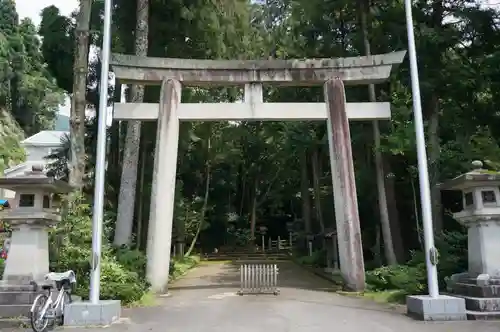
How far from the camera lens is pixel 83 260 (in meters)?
10.5

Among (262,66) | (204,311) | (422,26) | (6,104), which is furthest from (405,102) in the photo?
(6,104)

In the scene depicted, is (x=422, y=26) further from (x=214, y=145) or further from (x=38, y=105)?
(x=38, y=105)

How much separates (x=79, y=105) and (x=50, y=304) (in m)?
5.84

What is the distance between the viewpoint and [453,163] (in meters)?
13.7

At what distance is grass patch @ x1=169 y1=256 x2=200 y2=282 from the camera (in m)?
17.6

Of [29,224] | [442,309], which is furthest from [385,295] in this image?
[29,224]

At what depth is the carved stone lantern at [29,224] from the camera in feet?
28.4

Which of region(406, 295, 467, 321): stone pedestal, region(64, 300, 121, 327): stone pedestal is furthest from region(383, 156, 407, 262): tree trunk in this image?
region(64, 300, 121, 327): stone pedestal

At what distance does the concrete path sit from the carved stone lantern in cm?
187

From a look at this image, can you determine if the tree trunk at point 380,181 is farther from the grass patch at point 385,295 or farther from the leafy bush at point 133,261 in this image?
the leafy bush at point 133,261

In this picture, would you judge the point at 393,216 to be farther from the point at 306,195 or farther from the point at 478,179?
the point at 306,195

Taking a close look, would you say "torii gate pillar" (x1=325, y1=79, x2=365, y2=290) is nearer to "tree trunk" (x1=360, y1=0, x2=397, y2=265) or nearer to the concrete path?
the concrete path

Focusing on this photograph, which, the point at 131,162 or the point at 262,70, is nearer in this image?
the point at 262,70

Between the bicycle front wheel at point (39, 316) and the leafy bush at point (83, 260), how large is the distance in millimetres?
2773
